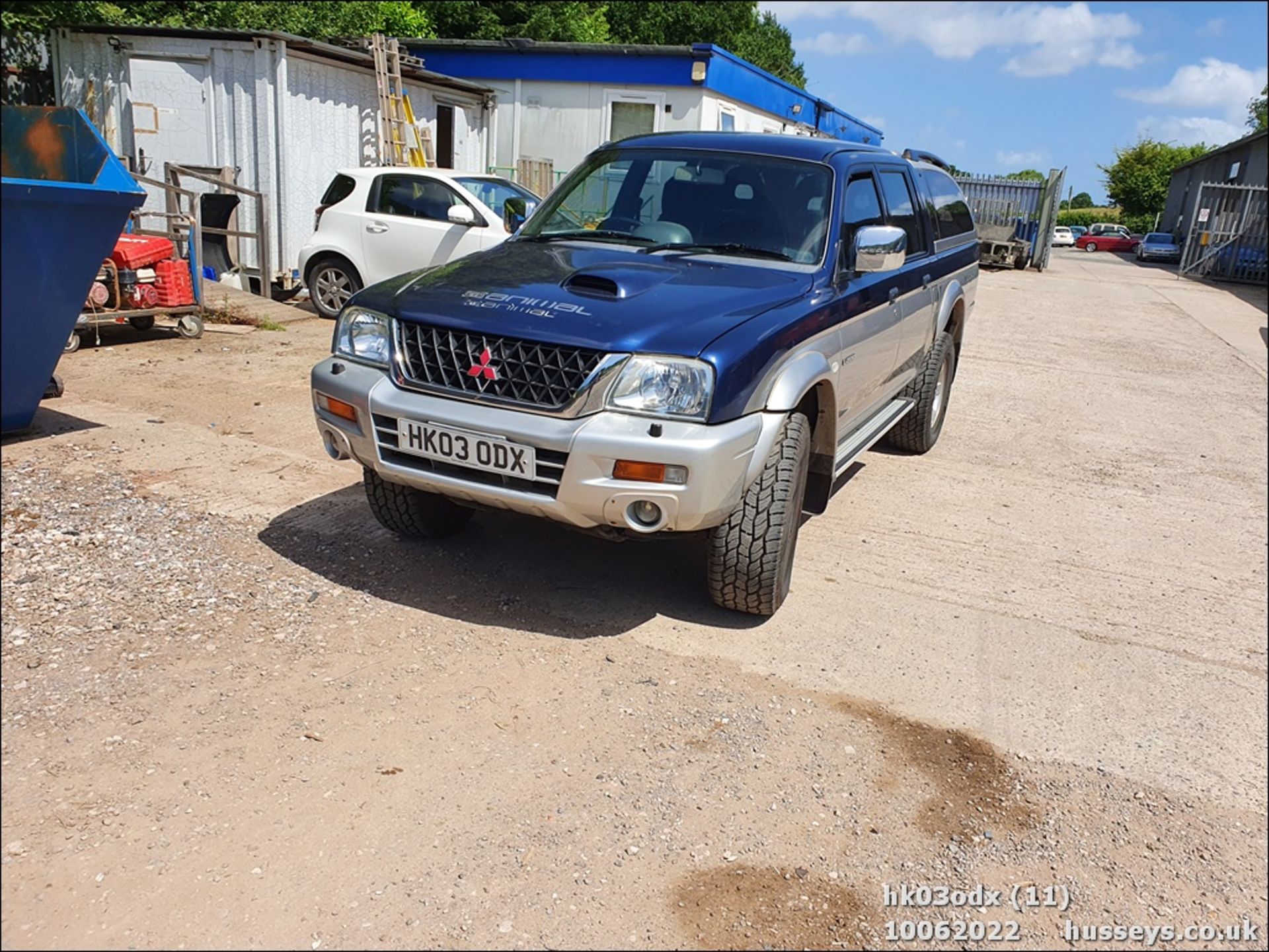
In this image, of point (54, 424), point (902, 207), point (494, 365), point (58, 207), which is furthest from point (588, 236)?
point (54, 424)

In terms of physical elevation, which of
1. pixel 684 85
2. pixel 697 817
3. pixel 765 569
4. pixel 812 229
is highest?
pixel 684 85

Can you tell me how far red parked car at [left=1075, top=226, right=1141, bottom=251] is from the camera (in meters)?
47.3

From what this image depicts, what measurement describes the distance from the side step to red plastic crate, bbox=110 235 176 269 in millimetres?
6431


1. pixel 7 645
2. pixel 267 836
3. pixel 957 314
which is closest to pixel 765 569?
pixel 267 836

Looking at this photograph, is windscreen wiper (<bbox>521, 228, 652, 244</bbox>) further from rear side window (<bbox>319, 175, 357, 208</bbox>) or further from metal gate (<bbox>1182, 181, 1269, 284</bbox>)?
metal gate (<bbox>1182, 181, 1269, 284</bbox>)

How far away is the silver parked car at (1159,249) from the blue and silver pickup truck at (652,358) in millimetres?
39891

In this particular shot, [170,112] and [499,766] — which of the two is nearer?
[499,766]

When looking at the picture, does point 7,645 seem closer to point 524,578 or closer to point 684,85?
point 524,578

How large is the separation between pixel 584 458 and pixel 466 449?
0.49 m

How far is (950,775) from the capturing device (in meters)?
3.18

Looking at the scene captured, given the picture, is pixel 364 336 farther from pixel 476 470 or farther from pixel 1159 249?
pixel 1159 249

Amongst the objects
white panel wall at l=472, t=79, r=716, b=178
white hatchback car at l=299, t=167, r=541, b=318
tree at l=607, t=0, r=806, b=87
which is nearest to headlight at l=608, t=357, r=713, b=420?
white hatchback car at l=299, t=167, r=541, b=318

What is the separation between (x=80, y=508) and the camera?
4660mm

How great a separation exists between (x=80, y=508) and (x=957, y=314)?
565cm
